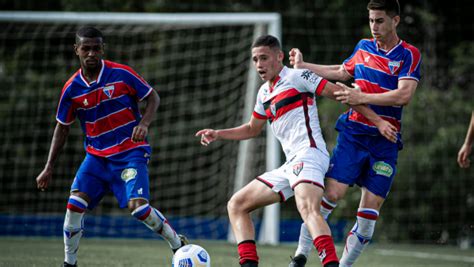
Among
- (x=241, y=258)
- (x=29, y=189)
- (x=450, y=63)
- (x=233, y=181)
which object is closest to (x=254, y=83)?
(x=233, y=181)

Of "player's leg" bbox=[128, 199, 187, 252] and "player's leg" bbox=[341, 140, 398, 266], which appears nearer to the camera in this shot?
"player's leg" bbox=[341, 140, 398, 266]

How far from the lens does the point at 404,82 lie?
5.98 m

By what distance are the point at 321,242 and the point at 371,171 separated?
3.74ft

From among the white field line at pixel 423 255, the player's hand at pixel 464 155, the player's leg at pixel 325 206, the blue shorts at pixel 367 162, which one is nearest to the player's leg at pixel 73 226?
the player's leg at pixel 325 206

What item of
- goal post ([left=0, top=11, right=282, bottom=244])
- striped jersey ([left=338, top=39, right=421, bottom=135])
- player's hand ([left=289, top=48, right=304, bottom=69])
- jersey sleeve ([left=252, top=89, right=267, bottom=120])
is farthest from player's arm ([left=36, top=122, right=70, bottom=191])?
goal post ([left=0, top=11, right=282, bottom=244])

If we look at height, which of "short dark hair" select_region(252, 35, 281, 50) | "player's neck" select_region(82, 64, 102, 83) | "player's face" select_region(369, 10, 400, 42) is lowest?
"player's neck" select_region(82, 64, 102, 83)

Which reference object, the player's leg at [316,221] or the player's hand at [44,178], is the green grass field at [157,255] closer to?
the player's hand at [44,178]

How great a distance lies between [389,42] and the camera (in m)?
6.25

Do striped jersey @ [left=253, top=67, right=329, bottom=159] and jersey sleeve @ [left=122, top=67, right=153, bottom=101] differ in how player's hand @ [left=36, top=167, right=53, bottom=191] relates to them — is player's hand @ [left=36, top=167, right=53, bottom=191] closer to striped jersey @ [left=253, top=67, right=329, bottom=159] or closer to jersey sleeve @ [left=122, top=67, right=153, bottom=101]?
jersey sleeve @ [left=122, top=67, right=153, bottom=101]

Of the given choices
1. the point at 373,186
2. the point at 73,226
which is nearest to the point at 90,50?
the point at 73,226

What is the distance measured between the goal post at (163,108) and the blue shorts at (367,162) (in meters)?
6.61

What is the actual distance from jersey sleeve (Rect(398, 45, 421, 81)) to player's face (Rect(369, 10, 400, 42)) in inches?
8.4

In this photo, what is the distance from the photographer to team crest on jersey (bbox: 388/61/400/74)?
20.2 feet

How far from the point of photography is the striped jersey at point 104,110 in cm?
666
